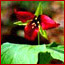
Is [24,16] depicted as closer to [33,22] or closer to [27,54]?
[33,22]

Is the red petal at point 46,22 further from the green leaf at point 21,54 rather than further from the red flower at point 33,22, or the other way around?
the green leaf at point 21,54

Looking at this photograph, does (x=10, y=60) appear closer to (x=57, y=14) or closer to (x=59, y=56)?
(x=59, y=56)

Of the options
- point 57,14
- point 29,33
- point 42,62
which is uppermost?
point 57,14

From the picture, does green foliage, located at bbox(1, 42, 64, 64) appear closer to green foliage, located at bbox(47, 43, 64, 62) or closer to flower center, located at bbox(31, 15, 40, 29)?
green foliage, located at bbox(47, 43, 64, 62)

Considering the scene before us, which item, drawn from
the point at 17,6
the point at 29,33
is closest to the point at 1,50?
the point at 29,33

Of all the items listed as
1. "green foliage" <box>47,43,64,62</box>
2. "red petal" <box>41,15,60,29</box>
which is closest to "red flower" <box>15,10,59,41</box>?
"red petal" <box>41,15,60,29</box>

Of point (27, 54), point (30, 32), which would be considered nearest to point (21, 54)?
point (27, 54)
